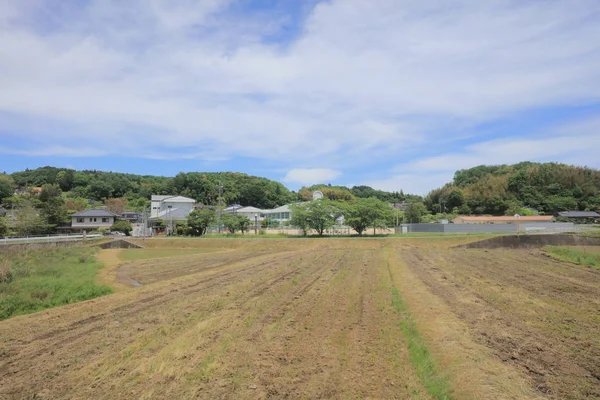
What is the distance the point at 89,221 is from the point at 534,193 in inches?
3514

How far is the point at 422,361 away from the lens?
6727 mm

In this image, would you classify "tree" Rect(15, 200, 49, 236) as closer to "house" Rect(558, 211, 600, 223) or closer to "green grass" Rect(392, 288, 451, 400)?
"green grass" Rect(392, 288, 451, 400)

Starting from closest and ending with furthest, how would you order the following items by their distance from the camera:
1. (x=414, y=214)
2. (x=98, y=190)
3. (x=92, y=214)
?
(x=92, y=214) → (x=414, y=214) → (x=98, y=190)

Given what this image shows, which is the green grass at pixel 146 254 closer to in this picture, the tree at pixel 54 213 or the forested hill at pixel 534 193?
the tree at pixel 54 213

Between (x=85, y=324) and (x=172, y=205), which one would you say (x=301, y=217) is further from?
(x=85, y=324)

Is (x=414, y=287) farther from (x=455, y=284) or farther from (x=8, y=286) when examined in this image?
(x=8, y=286)

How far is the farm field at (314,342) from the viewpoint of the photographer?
569cm

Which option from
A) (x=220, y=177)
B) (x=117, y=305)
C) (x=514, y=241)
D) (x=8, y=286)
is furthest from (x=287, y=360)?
(x=220, y=177)

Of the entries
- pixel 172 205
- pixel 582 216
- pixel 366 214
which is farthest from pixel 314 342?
pixel 582 216

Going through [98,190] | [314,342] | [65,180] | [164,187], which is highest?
[65,180]

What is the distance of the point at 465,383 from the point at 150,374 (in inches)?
207

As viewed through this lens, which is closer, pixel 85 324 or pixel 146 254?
pixel 85 324

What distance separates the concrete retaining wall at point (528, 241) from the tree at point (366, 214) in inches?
459

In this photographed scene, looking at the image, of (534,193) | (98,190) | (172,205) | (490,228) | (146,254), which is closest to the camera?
(146,254)
